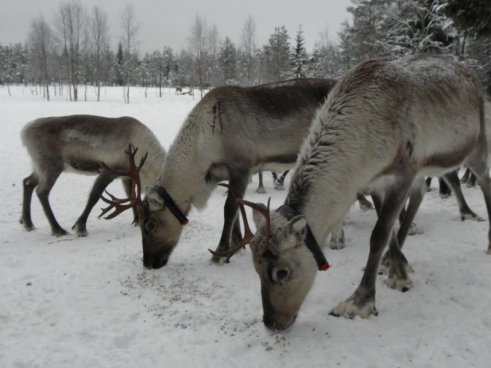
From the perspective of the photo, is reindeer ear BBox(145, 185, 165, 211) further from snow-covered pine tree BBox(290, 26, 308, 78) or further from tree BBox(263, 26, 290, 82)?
tree BBox(263, 26, 290, 82)

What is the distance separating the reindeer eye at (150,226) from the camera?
16.7ft

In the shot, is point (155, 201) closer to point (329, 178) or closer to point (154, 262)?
point (154, 262)

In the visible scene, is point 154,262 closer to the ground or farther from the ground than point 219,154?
closer to the ground

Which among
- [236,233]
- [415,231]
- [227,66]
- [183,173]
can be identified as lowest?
[236,233]

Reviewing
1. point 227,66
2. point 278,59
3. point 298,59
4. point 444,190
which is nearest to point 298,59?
point 298,59

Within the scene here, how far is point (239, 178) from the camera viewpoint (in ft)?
17.5

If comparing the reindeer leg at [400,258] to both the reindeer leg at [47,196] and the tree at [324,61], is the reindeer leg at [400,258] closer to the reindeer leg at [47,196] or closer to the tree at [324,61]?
the reindeer leg at [47,196]

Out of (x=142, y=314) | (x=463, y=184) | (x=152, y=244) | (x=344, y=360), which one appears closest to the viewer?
(x=344, y=360)

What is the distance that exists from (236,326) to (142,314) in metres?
0.98

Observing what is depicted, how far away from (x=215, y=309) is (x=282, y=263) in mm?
1171

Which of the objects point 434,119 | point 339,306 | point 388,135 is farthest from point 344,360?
point 434,119

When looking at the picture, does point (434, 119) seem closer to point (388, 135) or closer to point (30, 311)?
point (388, 135)

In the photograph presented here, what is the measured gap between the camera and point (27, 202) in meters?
7.32

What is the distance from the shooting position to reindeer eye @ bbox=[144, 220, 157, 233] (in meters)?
5.10
